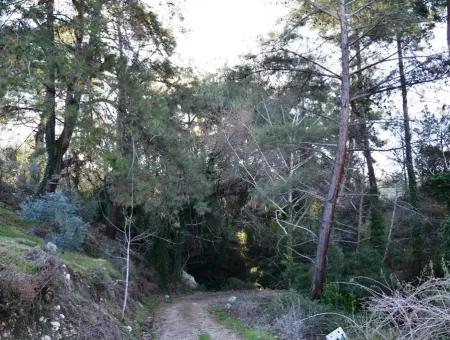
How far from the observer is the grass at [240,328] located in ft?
37.2

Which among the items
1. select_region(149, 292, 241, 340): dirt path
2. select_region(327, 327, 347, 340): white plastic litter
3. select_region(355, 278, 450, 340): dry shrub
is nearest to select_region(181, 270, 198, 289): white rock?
select_region(149, 292, 241, 340): dirt path

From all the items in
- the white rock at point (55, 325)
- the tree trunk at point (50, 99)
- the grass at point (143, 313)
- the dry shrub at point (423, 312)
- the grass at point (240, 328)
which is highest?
the tree trunk at point (50, 99)

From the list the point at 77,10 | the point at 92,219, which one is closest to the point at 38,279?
the point at 77,10

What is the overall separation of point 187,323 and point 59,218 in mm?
4869

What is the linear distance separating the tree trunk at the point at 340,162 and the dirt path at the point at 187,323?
150 inches

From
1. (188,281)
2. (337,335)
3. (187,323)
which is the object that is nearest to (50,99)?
(187,323)

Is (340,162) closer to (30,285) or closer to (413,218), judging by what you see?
(413,218)

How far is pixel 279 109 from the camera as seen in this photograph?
27578 millimetres

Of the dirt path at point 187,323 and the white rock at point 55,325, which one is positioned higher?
the white rock at point 55,325

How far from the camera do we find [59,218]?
14.8 meters

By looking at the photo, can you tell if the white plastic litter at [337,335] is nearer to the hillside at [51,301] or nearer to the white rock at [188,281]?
the hillside at [51,301]

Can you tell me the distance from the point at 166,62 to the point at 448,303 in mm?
14405

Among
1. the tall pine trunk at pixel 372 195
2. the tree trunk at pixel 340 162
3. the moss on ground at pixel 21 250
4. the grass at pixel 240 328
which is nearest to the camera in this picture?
the moss on ground at pixel 21 250

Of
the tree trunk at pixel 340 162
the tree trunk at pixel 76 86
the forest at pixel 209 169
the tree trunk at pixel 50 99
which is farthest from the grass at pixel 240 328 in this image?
the tree trunk at pixel 50 99
